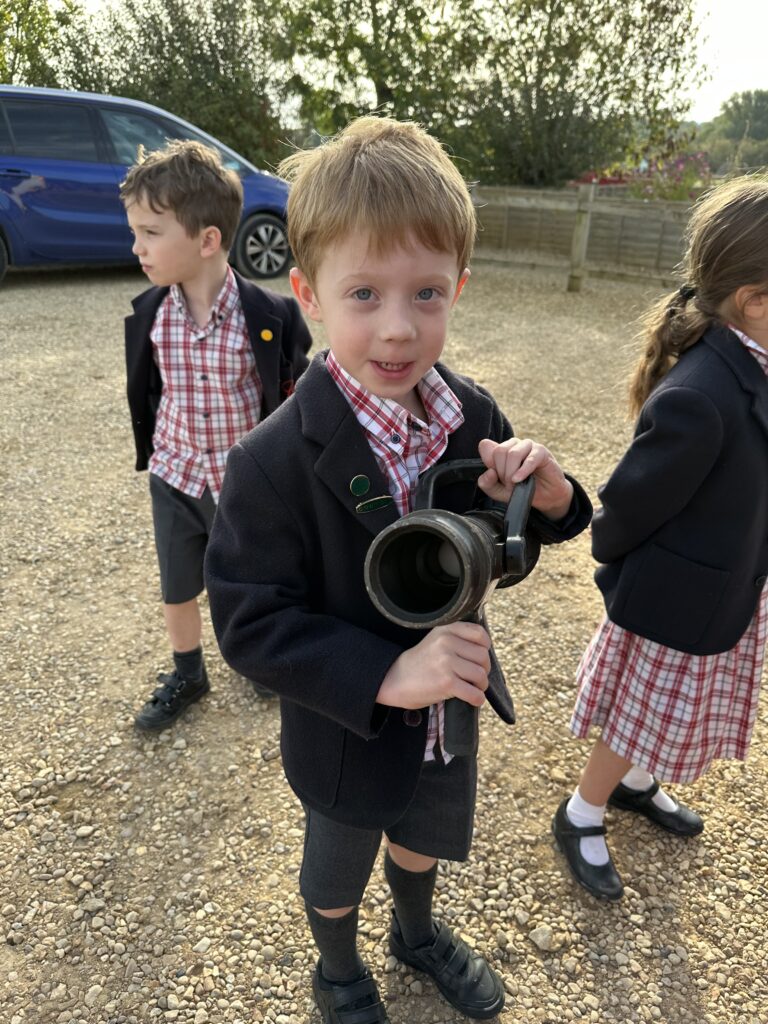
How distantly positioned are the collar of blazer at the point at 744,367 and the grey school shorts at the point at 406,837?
1.08 metres

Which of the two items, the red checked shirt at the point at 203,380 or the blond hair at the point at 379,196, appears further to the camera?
the red checked shirt at the point at 203,380

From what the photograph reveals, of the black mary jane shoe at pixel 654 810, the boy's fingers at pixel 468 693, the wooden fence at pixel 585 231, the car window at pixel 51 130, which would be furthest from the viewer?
the wooden fence at pixel 585 231

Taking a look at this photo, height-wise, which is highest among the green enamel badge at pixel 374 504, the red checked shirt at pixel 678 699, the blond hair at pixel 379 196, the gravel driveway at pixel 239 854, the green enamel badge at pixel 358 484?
the blond hair at pixel 379 196

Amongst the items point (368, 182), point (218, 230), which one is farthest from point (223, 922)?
point (218, 230)

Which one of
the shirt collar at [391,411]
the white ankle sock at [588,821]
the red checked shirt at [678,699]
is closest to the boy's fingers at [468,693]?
the shirt collar at [391,411]

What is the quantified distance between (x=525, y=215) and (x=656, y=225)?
2.28 metres

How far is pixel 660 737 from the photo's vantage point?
6.88ft

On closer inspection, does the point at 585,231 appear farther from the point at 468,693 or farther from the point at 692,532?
the point at 468,693

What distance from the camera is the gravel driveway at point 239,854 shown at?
6.43 ft

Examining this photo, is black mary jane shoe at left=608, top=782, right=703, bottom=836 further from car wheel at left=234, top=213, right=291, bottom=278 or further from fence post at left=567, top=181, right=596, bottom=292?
fence post at left=567, top=181, right=596, bottom=292

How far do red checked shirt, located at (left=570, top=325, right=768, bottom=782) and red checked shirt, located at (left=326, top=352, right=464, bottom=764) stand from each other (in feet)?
3.29

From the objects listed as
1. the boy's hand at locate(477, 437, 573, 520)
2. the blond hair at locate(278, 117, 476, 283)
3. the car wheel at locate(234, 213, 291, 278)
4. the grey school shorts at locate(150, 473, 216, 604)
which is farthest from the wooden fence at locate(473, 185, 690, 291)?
the boy's hand at locate(477, 437, 573, 520)

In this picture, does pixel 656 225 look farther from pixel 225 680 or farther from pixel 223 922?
pixel 223 922

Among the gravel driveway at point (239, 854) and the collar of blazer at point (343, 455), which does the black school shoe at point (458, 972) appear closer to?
the gravel driveway at point (239, 854)
